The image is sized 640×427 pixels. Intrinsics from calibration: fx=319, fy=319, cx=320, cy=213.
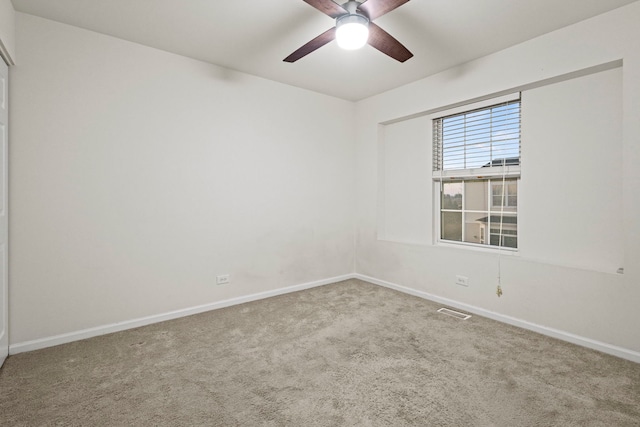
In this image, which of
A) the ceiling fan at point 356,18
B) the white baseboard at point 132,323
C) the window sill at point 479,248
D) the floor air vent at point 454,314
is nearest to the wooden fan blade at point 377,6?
the ceiling fan at point 356,18

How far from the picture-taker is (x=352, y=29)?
2152mm

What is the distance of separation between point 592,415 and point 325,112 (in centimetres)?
398

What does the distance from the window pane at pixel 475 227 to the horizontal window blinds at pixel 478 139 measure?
51 cm

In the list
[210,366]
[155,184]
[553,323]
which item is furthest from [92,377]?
[553,323]

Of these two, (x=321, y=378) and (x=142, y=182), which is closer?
(x=321, y=378)

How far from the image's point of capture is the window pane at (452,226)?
12.5ft

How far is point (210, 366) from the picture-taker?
2320 mm

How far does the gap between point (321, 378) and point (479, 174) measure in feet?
8.83

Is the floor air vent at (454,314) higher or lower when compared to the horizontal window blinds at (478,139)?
lower

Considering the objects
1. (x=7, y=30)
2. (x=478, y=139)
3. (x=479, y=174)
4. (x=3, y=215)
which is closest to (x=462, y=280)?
(x=479, y=174)

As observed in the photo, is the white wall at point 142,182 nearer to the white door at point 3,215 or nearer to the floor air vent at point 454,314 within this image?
the white door at point 3,215

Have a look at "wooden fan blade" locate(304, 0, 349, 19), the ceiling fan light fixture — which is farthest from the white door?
the ceiling fan light fixture

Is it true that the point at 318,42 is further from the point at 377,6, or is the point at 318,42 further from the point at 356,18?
the point at 377,6

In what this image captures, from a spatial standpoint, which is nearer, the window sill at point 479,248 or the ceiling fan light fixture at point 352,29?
the ceiling fan light fixture at point 352,29
